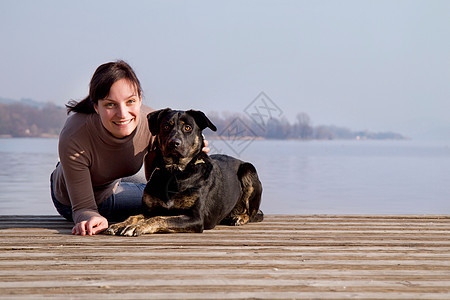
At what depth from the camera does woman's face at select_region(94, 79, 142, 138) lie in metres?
3.67

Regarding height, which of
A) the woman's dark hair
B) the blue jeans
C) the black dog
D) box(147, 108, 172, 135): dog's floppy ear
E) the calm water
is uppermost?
the woman's dark hair

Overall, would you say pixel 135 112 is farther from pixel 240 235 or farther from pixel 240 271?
pixel 240 271

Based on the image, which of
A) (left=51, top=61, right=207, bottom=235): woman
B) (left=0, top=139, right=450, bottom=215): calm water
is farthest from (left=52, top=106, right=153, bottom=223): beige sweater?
(left=0, top=139, right=450, bottom=215): calm water

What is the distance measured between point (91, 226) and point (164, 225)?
19.1 inches

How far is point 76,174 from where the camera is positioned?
3.81 metres

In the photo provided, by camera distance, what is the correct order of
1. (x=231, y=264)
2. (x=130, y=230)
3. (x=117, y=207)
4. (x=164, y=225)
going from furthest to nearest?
(x=117, y=207) < (x=164, y=225) < (x=130, y=230) < (x=231, y=264)

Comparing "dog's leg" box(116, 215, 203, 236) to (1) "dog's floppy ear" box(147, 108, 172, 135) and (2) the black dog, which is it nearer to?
(2) the black dog

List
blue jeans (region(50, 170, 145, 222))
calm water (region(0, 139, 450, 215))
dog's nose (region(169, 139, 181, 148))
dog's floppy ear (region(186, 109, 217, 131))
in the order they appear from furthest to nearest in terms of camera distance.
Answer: calm water (region(0, 139, 450, 215)), blue jeans (region(50, 170, 145, 222)), dog's floppy ear (region(186, 109, 217, 131)), dog's nose (region(169, 139, 181, 148))

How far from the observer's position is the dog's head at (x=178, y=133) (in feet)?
12.0

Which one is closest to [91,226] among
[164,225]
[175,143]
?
[164,225]

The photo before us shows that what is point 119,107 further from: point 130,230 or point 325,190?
point 325,190

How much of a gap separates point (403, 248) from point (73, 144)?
236 centimetres

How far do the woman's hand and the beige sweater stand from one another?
0.11 m

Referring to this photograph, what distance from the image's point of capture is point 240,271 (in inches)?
101
